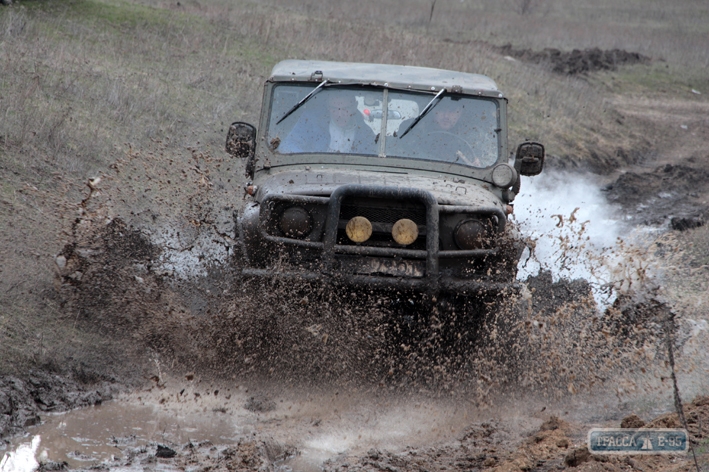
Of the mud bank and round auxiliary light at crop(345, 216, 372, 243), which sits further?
round auxiliary light at crop(345, 216, 372, 243)

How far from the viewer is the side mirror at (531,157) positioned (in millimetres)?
5684

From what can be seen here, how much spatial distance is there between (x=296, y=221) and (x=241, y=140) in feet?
3.94

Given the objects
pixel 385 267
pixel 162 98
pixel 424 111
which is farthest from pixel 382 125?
pixel 162 98

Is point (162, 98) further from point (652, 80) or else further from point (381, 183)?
point (652, 80)

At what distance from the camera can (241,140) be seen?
A: 567 centimetres

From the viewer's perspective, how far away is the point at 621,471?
129 inches

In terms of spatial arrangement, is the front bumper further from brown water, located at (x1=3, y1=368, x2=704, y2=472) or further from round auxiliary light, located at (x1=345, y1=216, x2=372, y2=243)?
brown water, located at (x1=3, y1=368, x2=704, y2=472)

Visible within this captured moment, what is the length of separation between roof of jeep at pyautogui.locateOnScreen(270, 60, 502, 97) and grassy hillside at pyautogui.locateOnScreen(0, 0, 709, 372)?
1.10m

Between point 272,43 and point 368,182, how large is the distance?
12176 mm

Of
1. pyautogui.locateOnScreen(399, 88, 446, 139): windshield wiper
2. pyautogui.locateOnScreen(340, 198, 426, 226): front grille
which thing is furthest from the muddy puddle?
pyautogui.locateOnScreen(399, 88, 446, 139): windshield wiper

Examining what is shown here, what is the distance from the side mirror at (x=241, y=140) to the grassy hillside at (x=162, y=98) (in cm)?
61

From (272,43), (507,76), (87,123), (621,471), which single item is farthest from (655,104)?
(621,471)

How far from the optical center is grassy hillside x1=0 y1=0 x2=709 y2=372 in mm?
6223

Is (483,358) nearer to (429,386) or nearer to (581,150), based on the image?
(429,386)
